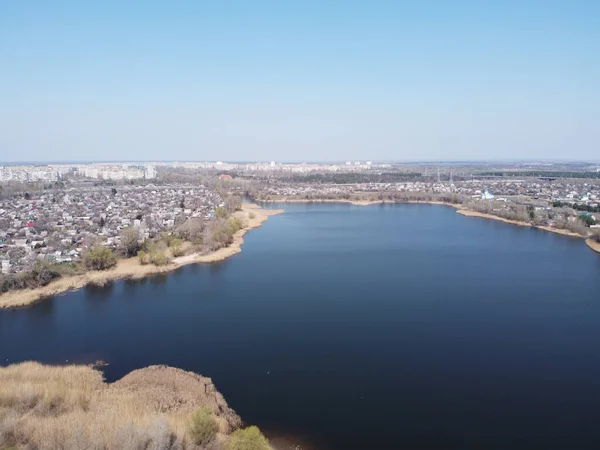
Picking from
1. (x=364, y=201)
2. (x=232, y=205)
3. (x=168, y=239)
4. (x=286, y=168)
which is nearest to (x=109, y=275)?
(x=168, y=239)

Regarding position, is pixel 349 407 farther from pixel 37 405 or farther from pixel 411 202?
pixel 411 202

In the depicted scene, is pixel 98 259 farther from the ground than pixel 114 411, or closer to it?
farther from the ground

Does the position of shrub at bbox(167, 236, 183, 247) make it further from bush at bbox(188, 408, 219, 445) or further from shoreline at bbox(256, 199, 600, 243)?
shoreline at bbox(256, 199, 600, 243)

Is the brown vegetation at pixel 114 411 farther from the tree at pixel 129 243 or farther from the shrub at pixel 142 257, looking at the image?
the tree at pixel 129 243

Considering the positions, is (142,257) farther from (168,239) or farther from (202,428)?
(202,428)

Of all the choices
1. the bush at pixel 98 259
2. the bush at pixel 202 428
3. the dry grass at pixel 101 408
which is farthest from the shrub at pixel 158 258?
the bush at pixel 202 428

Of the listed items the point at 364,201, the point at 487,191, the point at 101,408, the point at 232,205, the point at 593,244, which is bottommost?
the point at 101,408

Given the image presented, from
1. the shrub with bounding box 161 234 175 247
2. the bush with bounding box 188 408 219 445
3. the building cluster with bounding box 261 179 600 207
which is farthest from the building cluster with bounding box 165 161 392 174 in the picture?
the bush with bounding box 188 408 219 445
